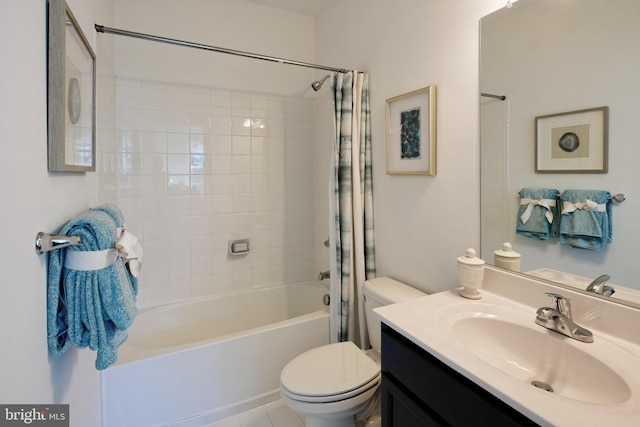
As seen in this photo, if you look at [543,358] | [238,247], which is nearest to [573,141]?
[543,358]

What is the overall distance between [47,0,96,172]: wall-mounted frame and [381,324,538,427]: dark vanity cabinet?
1.13 metres

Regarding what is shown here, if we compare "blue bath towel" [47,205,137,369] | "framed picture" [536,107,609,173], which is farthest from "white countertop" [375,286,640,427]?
"blue bath towel" [47,205,137,369]

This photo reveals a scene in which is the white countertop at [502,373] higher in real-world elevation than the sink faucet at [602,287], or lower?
lower

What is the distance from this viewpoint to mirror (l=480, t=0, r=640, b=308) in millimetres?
894

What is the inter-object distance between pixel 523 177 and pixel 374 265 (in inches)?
38.5

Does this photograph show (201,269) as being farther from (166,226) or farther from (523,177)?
(523,177)

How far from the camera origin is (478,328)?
107 cm

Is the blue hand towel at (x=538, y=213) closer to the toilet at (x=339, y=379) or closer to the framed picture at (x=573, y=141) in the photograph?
the framed picture at (x=573, y=141)

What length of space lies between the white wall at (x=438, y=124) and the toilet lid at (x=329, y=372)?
50 cm

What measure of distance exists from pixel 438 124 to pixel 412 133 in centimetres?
16

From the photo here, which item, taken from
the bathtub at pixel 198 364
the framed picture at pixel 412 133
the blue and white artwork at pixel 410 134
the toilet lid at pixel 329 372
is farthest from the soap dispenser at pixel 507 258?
the bathtub at pixel 198 364

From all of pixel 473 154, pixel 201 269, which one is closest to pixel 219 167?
pixel 201 269

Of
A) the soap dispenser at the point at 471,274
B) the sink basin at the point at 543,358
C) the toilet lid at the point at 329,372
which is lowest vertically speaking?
the toilet lid at the point at 329,372

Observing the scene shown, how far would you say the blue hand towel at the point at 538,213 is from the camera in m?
1.08
